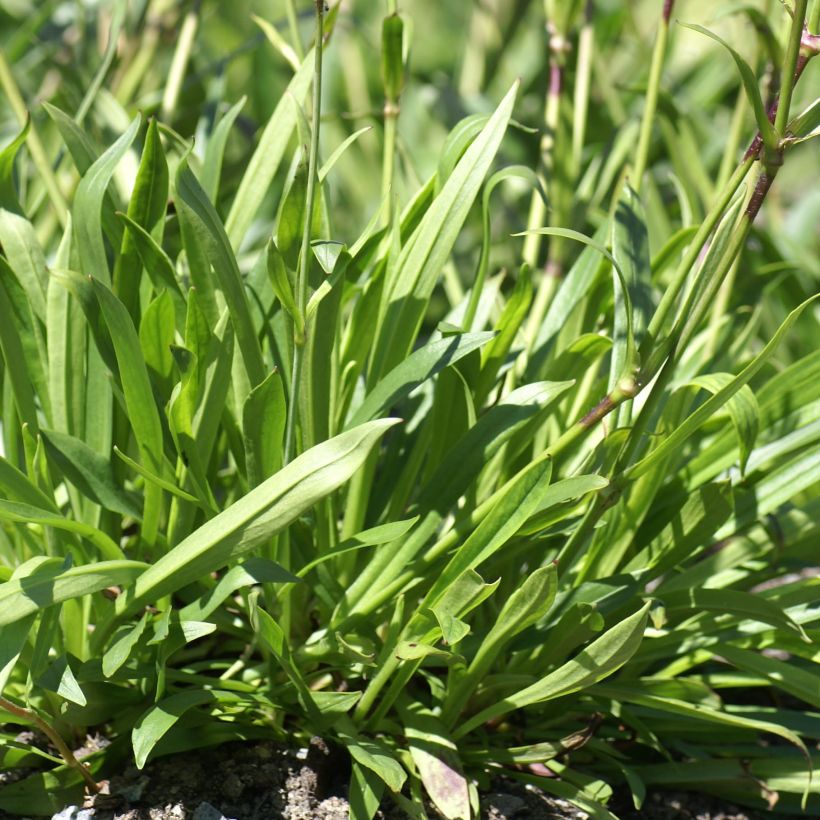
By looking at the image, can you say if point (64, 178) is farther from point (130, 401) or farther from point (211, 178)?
point (130, 401)

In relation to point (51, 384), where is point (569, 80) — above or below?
above

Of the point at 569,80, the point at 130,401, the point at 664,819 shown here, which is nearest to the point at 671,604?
the point at 664,819

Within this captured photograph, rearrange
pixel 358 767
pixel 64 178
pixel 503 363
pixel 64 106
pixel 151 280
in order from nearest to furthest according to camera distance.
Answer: pixel 358 767
pixel 151 280
pixel 503 363
pixel 64 178
pixel 64 106

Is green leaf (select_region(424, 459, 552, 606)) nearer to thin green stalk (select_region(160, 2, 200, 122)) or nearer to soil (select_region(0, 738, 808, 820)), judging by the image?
soil (select_region(0, 738, 808, 820))

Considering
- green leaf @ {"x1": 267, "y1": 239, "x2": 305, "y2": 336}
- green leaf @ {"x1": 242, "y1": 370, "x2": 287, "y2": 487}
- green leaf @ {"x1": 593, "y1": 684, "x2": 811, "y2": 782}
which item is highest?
green leaf @ {"x1": 267, "y1": 239, "x2": 305, "y2": 336}

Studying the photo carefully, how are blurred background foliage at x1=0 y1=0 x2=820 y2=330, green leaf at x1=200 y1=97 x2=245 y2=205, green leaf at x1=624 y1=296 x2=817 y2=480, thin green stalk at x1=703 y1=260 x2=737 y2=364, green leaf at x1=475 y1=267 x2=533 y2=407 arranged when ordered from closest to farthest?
green leaf at x1=624 y1=296 x2=817 y2=480
green leaf at x1=475 y1=267 x2=533 y2=407
green leaf at x1=200 y1=97 x2=245 y2=205
thin green stalk at x1=703 y1=260 x2=737 y2=364
blurred background foliage at x1=0 y1=0 x2=820 y2=330

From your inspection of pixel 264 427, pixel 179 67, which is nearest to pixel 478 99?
pixel 179 67

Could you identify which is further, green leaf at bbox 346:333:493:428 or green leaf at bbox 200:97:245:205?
green leaf at bbox 200:97:245:205

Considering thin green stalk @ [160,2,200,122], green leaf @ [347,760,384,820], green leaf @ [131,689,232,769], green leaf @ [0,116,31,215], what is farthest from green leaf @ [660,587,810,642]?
thin green stalk @ [160,2,200,122]
